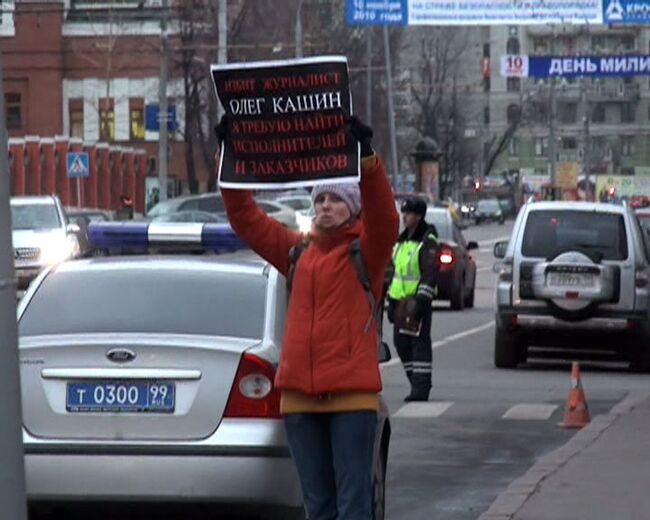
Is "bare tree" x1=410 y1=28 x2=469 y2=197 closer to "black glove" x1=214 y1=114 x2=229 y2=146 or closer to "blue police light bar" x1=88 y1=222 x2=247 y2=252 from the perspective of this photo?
"blue police light bar" x1=88 y1=222 x2=247 y2=252

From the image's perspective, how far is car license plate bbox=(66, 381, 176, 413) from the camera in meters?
9.37

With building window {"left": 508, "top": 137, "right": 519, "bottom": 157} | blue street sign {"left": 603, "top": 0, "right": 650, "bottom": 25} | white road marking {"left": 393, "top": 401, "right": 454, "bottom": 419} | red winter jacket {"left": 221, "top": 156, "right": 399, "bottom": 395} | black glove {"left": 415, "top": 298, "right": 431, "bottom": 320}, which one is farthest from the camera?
building window {"left": 508, "top": 137, "right": 519, "bottom": 157}

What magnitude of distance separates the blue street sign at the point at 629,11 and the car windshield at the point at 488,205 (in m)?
76.9

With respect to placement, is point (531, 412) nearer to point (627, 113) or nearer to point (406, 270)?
point (406, 270)

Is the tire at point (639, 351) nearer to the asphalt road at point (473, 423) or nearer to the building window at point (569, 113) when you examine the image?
the asphalt road at point (473, 423)

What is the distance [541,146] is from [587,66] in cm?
9827

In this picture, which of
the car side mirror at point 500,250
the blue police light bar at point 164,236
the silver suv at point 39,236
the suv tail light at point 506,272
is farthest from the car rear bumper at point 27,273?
the blue police light bar at point 164,236

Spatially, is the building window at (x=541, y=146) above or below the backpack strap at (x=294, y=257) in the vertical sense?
below

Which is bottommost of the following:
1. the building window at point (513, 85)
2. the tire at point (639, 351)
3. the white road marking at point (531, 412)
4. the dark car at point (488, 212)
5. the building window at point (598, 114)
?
the dark car at point (488, 212)

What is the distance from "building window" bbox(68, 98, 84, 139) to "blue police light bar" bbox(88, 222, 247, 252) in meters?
77.7

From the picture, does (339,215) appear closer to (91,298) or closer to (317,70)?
(317,70)

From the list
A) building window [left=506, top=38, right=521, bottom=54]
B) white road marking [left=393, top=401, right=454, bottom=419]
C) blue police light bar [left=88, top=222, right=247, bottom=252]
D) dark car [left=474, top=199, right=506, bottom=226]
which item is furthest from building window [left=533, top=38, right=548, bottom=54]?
blue police light bar [left=88, top=222, right=247, bottom=252]

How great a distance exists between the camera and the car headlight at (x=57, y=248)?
125 feet

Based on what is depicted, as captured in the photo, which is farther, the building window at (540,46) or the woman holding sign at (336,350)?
the building window at (540,46)
